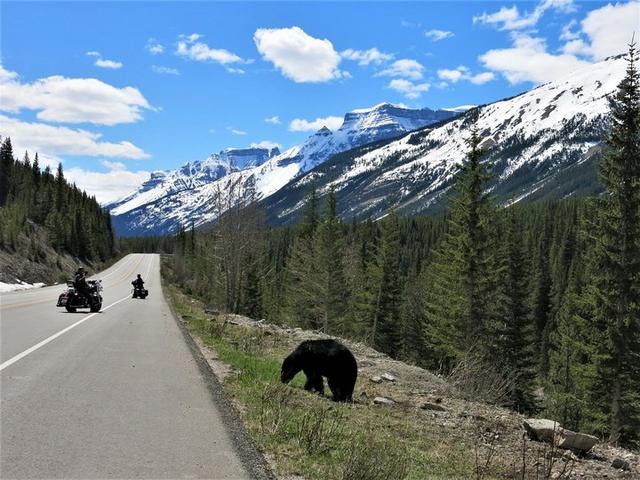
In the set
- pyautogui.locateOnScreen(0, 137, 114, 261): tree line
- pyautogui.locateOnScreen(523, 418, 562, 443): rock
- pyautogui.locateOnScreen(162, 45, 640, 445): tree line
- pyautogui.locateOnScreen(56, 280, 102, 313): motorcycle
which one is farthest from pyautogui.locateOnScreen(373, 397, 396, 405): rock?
pyautogui.locateOnScreen(0, 137, 114, 261): tree line

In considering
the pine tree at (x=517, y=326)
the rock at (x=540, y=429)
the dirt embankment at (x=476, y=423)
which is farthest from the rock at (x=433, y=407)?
the pine tree at (x=517, y=326)

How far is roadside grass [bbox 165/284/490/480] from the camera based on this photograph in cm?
525

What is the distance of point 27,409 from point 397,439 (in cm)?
453

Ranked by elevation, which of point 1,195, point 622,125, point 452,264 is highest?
point 1,195

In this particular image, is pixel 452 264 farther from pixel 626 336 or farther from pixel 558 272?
pixel 558 272

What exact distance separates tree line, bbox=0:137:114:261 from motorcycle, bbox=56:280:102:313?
35532mm

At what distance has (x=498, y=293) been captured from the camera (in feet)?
111

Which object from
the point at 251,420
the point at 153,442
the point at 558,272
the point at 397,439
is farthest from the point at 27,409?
the point at 558,272

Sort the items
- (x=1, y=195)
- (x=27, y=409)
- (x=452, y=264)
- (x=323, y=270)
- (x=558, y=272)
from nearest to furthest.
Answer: (x=27, y=409), (x=452, y=264), (x=323, y=270), (x=558, y=272), (x=1, y=195)

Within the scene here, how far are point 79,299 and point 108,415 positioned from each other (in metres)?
17.5

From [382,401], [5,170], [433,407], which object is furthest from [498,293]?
[5,170]

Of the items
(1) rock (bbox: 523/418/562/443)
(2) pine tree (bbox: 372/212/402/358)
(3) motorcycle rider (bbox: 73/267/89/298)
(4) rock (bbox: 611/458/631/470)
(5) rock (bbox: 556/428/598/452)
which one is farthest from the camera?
(2) pine tree (bbox: 372/212/402/358)

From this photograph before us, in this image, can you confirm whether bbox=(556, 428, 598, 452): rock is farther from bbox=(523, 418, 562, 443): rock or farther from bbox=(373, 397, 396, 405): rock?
bbox=(373, 397, 396, 405): rock

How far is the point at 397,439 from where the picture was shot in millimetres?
6961
